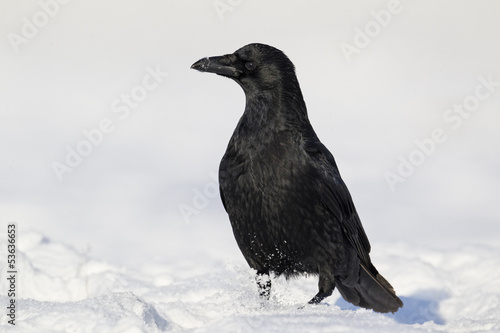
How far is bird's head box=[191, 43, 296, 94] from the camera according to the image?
533cm

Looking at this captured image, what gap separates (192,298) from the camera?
266 inches

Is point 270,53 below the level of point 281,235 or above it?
above

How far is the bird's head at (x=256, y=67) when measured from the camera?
533 centimetres

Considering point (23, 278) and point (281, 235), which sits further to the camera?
point (23, 278)

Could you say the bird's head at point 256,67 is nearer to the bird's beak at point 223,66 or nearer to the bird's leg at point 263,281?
the bird's beak at point 223,66

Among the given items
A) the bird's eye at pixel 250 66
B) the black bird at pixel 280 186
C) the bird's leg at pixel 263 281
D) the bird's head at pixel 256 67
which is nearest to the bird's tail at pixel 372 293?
the black bird at pixel 280 186

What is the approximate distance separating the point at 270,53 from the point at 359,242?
1.86 metres

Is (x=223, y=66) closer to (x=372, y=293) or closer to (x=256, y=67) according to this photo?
(x=256, y=67)

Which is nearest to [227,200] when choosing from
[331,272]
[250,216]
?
[250,216]

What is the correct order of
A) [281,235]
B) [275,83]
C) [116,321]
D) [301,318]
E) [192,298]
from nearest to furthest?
1. [301,318]
2. [116,321]
3. [281,235]
4. [275,83]
5. [192,298]

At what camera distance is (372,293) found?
580 cm

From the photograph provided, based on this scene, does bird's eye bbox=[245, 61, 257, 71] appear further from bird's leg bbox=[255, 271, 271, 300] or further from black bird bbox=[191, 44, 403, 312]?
bird's leg bbox=[255, 271, 271, 300]

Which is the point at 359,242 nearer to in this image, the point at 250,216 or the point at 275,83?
the point at 250,216

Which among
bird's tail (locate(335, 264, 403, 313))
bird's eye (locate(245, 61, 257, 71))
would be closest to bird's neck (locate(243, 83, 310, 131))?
bird's eye (locate(245, 61, 257, 71))
